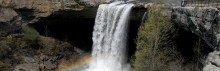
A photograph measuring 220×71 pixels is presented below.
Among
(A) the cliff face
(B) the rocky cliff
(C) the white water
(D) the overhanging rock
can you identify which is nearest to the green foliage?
(D) the overhanging rock

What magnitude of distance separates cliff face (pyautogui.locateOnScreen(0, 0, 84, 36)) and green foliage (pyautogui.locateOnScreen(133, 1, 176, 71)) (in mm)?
10830

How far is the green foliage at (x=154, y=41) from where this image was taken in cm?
2806

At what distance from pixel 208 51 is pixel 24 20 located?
18640mm

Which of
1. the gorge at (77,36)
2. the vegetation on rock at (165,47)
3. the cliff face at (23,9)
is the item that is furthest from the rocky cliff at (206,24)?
the cliff face at (23,9)

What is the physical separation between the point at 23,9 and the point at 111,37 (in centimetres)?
843

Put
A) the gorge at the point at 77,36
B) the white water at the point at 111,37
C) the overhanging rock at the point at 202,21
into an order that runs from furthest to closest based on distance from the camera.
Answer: the white water at the point at 111,37 < the gorge at the point at 77,36 < the overhanging rock at the point at 202,21

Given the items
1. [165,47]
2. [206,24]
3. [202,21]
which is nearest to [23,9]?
[165,47]

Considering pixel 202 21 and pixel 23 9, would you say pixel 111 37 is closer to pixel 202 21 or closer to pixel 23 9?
pixel 23 9

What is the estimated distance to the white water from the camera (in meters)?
36.2

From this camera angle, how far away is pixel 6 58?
37.2m

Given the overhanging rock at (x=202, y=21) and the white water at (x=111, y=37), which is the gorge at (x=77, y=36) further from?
the overhanging rock at (x=202, y=21)

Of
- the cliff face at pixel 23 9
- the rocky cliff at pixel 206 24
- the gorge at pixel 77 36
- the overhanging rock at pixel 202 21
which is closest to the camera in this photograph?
the rocky cliff at pixel 206 24

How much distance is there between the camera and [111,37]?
37469 mm

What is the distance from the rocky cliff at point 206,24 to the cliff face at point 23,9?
42.0 ft
